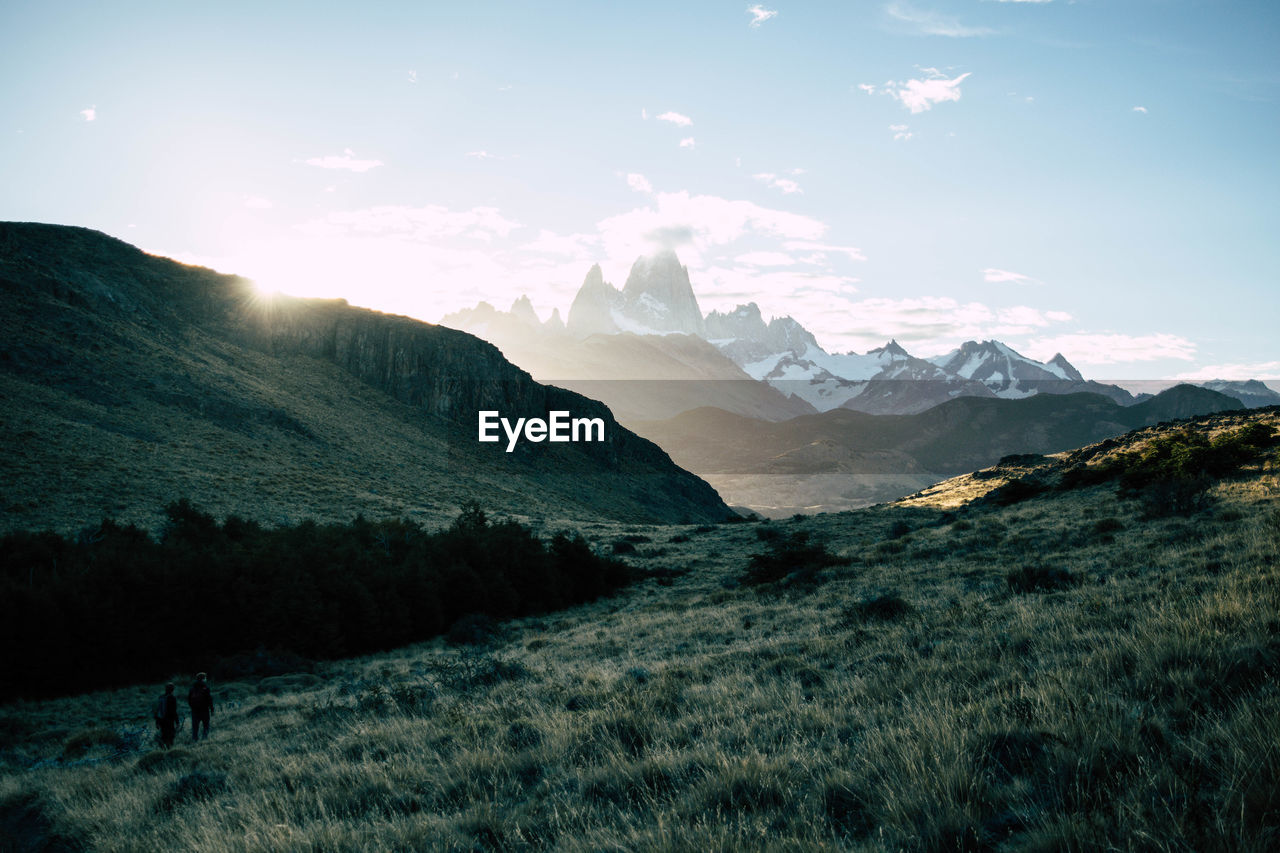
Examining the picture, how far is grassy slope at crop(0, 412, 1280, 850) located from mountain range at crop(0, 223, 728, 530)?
36.6 metres

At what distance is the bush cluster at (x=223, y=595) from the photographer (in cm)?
2030

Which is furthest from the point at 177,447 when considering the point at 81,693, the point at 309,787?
the point at 309,787

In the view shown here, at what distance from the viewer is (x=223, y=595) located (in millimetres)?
24656

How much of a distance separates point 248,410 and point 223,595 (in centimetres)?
5398

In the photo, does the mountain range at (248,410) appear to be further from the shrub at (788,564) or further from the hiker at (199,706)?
the shrub at (788,564)

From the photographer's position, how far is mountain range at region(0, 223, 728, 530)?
4497 centimetres

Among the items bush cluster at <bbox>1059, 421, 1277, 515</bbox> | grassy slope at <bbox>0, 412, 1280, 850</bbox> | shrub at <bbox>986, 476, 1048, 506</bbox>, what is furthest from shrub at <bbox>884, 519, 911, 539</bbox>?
grassy slope at <bbox>0, 412, 1280, 850</bbox>

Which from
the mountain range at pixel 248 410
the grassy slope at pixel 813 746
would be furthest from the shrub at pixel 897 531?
the mountain range at pixel 248 410

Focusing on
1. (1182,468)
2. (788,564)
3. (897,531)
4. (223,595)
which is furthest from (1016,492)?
(223,595)

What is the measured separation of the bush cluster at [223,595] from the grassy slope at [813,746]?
20.9 feet

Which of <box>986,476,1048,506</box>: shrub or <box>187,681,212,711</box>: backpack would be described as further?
<box>986,476,1048,506</box>: shrub

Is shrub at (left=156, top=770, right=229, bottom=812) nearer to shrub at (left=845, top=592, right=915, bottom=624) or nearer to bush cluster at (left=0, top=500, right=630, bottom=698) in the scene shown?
shrub at (left=845, top=592, right=915, bottom=624)

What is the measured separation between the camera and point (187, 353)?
247 feet

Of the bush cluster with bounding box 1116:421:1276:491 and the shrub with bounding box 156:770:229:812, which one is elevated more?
the bush cluster with bounding box 1116:421:1276:491
